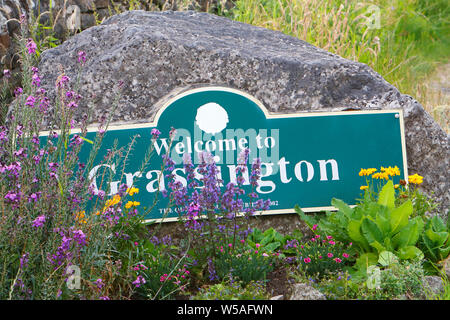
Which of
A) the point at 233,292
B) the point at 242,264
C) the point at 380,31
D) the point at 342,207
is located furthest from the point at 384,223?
the point at 380,31

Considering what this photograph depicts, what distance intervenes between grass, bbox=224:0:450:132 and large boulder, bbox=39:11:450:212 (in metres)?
1.82

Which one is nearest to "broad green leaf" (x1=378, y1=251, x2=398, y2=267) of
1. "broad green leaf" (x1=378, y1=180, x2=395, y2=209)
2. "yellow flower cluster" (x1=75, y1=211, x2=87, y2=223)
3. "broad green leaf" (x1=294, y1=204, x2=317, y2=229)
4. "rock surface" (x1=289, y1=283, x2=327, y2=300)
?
"broad green leaf" (x1=378, y1=180, x2=395, y2=209)

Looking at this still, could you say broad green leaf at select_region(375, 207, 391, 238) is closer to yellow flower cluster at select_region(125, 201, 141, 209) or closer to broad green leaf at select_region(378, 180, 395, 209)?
broad green leaf at select_region(378, 180, 395, 209)

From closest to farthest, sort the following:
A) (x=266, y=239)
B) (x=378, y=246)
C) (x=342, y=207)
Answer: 1. (x=378, y=246)
2. (x=342, y=207)
3. (x=266, y=239)

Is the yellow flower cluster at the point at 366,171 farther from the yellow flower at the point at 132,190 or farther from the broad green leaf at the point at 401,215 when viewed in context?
the yellow flower at the point at 132,190

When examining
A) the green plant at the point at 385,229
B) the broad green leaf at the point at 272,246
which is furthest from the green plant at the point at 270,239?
the green plant at the point at 385,229

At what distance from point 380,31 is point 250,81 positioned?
416 centimetres

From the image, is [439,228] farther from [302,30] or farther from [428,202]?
[302,30]

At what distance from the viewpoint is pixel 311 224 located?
11.3ft

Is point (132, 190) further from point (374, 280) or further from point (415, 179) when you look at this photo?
point (415, 179)

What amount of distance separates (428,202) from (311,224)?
0.80 m

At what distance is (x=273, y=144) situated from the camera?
3.58 m

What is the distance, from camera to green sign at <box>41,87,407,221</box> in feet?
11.6

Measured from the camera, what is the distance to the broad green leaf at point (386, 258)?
290 centimetres
